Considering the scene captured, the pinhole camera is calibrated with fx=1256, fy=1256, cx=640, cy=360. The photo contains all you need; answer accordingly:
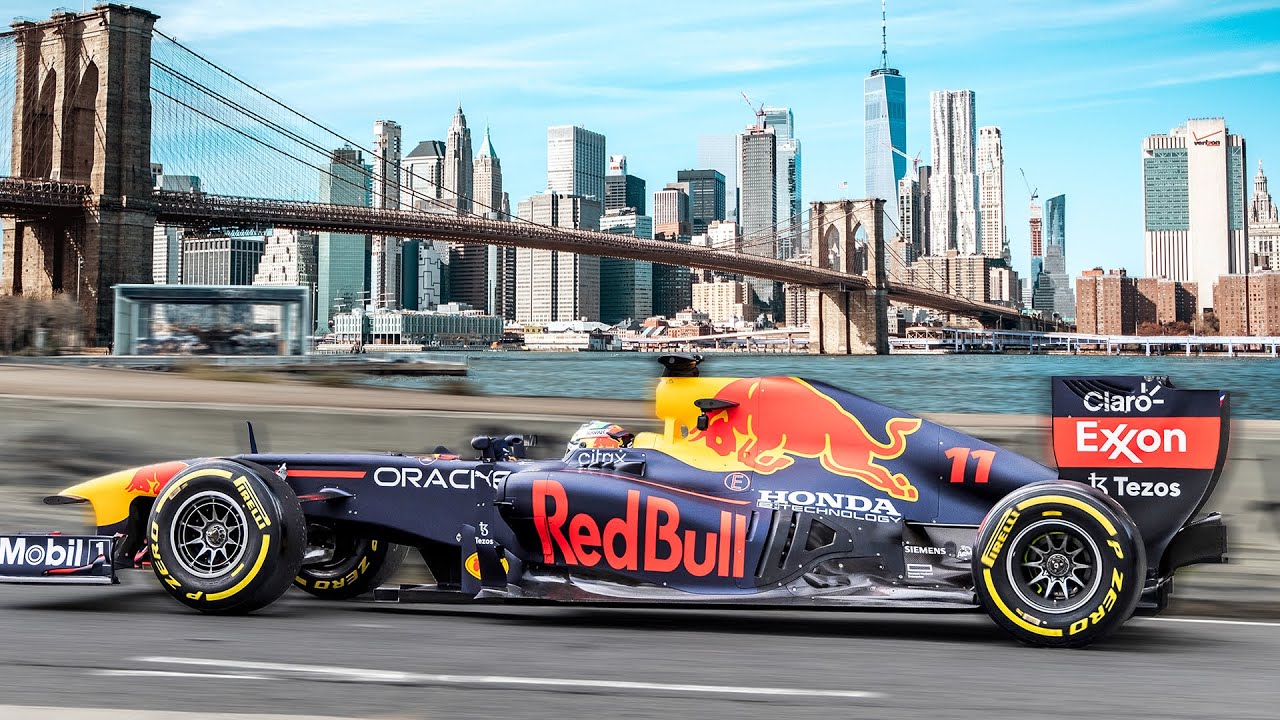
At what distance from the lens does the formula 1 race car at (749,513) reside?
5598 mm

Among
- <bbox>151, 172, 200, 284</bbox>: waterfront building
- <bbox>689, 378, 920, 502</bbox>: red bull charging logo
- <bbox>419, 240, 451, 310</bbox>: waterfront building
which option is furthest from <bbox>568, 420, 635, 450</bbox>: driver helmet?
<bbox>419, 240, 451, 310</bbox>: waterfront building

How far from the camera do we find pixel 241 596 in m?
6.30

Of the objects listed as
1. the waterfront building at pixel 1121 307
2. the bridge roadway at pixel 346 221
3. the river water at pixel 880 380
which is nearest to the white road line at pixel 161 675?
the river water at pixel 880 380

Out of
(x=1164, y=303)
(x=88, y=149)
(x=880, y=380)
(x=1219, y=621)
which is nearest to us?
(x=1219, y=621)

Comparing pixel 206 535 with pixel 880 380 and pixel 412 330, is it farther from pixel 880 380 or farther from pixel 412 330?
pixel 412 330

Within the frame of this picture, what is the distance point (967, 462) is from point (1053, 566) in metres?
0.65

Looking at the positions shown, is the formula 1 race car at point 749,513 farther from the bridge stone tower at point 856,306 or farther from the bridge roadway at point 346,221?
the bridge stone tower at point 856,306

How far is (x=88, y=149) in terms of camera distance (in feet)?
215

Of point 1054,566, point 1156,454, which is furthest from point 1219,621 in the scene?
point 1054,566

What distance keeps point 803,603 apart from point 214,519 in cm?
299

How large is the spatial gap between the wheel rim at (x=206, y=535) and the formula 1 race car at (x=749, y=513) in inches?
0.4

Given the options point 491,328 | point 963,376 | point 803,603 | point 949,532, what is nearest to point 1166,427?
point 949,532

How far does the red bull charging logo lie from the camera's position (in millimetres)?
6047

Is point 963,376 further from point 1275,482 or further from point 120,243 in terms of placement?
point 1275,482
